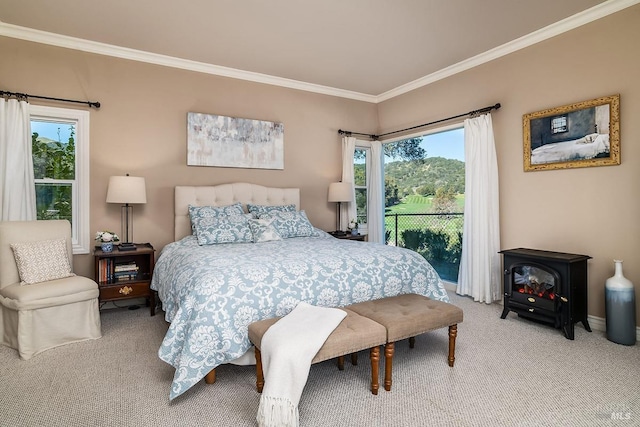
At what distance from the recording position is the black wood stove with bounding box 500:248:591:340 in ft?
10.4

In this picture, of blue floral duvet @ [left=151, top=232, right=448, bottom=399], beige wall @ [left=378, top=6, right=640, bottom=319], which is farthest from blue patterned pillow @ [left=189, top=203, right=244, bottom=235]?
beige wall @ [left=378, top=6, right=640, bottom=319]

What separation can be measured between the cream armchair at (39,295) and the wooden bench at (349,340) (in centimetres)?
181

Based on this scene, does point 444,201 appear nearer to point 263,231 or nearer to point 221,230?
point 263,231

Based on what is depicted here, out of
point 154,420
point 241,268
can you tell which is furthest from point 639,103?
point 154,420

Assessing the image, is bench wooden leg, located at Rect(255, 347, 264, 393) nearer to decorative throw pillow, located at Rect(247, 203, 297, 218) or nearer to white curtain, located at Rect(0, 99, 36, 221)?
decorative throw pillow, located at Rect(247, 203, 297, 218)

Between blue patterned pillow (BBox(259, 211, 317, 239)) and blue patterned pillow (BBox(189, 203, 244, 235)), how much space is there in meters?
0.33

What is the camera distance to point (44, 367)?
2.56 metres

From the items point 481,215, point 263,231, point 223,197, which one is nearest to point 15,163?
point 223,197

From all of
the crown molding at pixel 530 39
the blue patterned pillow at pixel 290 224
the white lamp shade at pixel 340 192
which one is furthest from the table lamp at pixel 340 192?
the crown molding at pixel 530 39

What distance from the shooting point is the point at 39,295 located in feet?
9.18

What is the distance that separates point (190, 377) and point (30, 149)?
3.11 metres

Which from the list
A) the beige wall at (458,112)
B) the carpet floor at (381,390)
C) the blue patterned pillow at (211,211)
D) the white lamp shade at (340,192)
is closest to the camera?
the carpet floor at (381,390)

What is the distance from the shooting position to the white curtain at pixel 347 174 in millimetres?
5582

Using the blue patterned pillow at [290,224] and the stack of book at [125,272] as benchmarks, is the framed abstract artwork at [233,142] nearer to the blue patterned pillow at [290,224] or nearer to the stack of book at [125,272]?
the blue patterned pillow at [290,224]
